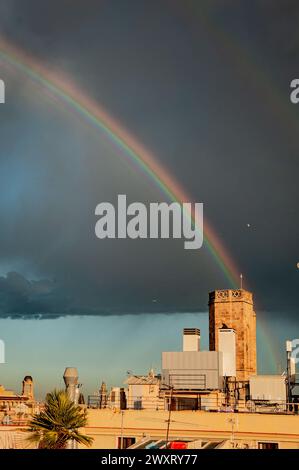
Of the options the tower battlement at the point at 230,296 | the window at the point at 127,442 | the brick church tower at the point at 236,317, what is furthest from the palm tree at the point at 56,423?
the tower battlement at the point at 230,296

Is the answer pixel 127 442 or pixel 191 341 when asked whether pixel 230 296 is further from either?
pixel 127 442

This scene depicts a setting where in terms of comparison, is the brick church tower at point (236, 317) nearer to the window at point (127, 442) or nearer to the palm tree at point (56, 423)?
the window at point (127, 442)

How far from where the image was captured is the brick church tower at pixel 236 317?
9331 centimetres

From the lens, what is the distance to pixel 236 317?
94.3m

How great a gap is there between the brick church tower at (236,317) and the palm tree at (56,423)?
65.4 metres

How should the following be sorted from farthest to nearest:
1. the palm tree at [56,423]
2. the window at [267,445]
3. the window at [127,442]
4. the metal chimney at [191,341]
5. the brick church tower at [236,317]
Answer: the brick church tower at [236,317], the metal chimney at [191,341], the window at [127,442], the window at [267,445], the palm tree at [56,423]

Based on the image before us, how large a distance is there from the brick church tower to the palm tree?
65365 mm

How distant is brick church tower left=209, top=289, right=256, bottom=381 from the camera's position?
9331 centimetres

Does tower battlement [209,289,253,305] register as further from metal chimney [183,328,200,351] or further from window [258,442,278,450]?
window [258,442,278,450]

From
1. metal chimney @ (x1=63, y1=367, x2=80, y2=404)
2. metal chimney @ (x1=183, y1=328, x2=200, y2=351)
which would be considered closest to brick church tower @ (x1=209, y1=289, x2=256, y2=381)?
metal chimney @ (x1=183, y1=328, x2=200, y2=351)

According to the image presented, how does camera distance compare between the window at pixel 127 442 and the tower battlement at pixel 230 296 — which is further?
the tower battlement at pixel 230 296
